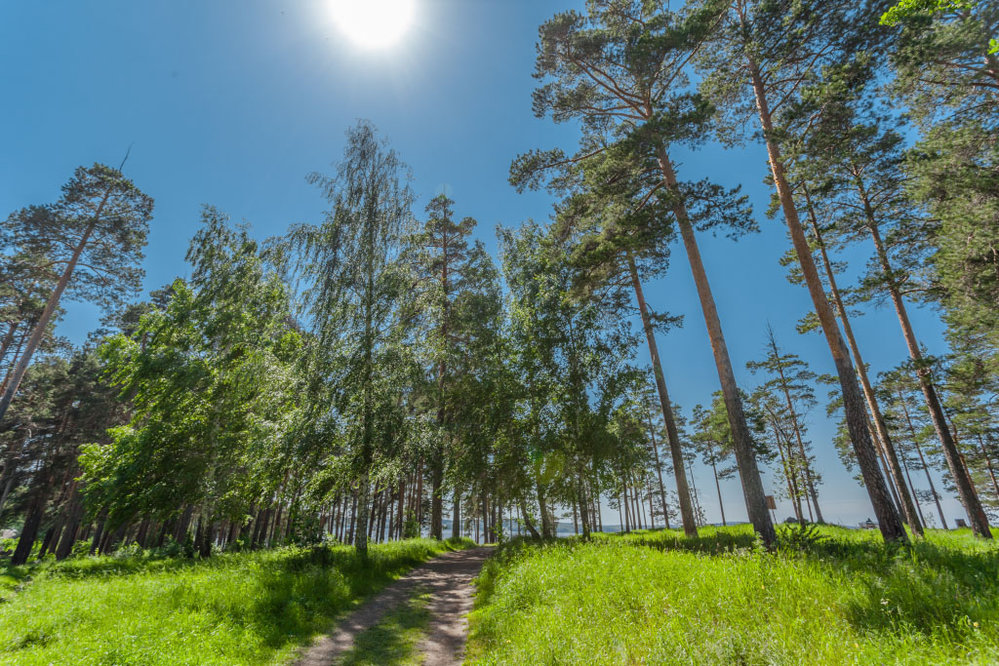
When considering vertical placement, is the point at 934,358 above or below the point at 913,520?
above

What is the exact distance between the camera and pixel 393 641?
281 inches

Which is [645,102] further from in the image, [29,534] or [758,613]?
[29,534]

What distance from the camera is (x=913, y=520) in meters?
13.2

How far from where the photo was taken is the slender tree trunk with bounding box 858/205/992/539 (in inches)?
571

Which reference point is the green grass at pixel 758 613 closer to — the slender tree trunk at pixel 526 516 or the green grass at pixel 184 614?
the green grass at pixel 184 614

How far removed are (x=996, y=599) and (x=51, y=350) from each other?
124 ft

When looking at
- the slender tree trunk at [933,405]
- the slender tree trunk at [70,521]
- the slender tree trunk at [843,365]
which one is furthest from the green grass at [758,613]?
the slender tree trunk at [70,521]

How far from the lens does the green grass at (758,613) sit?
325 centimetres

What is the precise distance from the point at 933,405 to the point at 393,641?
2188 cm

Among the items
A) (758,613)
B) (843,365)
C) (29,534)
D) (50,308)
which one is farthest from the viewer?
(29,534)

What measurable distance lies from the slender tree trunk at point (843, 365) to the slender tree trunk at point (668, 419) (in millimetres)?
5304

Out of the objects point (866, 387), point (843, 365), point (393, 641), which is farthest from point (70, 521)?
point (866, 387)

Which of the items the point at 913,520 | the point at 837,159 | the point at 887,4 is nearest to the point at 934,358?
the point at 913,520

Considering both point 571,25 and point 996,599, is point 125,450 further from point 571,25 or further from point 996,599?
point 571,25
